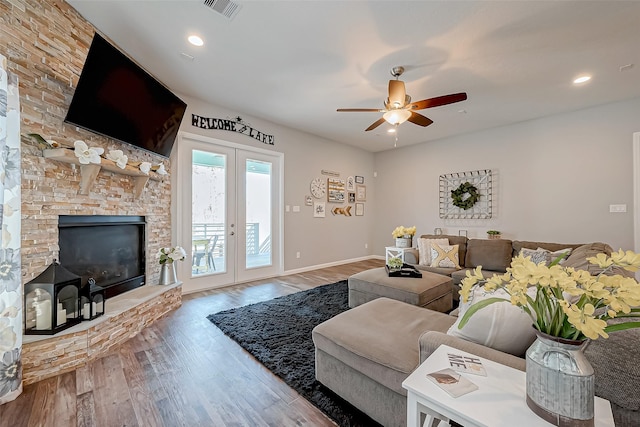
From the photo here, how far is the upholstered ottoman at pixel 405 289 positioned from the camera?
107 inches

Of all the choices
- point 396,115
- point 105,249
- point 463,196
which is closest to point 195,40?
point 396,115

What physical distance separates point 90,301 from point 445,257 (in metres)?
3.97

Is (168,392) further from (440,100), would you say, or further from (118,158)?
(440,100)

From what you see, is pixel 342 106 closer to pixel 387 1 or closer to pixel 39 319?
→ pixel 387 1

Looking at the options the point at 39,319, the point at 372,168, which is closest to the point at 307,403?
the point at 39,319

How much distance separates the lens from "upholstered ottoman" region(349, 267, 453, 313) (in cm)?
271

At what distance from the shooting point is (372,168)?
6.95m

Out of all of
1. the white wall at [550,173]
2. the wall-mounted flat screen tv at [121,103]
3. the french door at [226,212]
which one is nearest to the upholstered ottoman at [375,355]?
the wall-mounted flat screen tv at [121,103]

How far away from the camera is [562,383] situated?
2.36 ft

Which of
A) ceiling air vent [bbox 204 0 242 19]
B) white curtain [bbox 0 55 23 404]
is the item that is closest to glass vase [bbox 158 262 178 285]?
white curtain [bbox 0 55 23 404]

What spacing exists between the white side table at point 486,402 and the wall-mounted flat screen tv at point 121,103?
3003 mm

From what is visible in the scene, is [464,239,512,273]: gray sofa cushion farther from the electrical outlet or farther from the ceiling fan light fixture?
the ceiling fan light fixture

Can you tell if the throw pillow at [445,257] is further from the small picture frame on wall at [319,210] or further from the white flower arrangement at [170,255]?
the white flower arrangement at [170,255]

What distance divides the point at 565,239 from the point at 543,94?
7.76 ft
